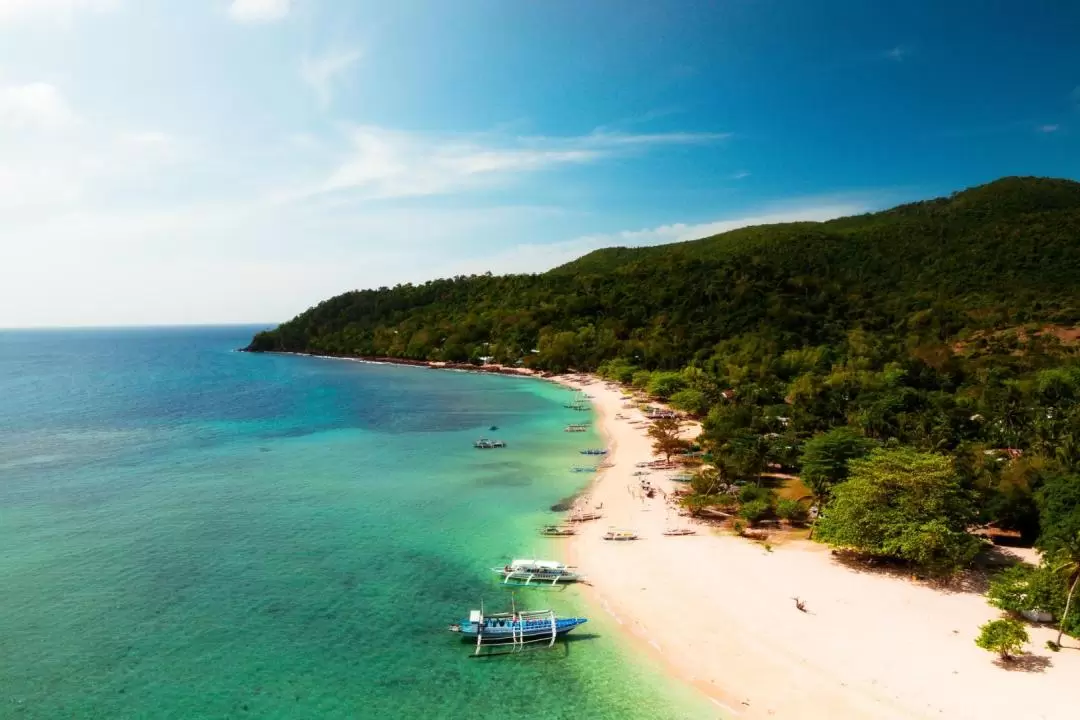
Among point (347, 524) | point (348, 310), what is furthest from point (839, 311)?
point (348, 310)

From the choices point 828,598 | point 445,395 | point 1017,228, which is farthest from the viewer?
point 1017,228

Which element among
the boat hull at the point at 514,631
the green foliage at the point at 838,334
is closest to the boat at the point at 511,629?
the boat hull at the point at 514,631

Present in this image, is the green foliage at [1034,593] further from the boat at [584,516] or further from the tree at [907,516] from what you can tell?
the boat at [584,516]

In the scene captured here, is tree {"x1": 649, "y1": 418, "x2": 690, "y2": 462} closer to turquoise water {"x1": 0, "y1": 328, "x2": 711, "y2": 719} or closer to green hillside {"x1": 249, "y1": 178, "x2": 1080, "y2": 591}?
green hillside {"x1": 249, "y1": 178, "x2": 1080, "y2": 591}

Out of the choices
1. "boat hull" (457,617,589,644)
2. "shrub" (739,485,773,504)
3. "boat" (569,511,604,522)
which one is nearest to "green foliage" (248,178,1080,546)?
"shrub" (739,485,773,504)

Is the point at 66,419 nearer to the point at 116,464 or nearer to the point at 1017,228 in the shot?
the point at 116,464

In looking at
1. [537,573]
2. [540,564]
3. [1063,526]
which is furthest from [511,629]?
[1063,526]

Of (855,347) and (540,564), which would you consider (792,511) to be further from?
(855,347)
